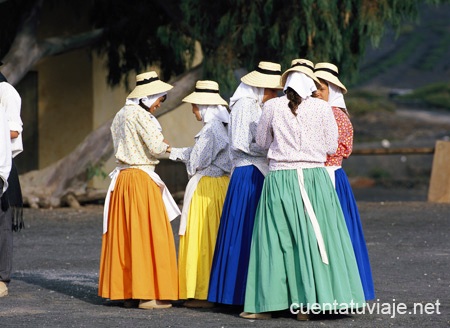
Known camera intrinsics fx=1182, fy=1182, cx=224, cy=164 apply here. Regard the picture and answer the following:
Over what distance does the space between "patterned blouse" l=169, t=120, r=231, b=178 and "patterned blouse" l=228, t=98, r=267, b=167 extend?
30 centimetres

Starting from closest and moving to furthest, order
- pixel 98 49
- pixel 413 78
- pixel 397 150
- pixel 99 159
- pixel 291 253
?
1. pixel 291 253
2. pixel 99 159
3. pixel 98 49
4. pixel 397 150
5. pixel 413 78

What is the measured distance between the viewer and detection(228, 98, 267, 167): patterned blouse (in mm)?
8148

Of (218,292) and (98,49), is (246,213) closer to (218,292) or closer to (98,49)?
(218,292)

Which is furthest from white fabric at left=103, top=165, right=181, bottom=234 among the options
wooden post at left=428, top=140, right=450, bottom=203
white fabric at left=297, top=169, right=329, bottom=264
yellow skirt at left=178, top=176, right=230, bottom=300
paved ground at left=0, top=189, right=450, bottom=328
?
wooden post at left=428, top=140, right=450, bottom=203

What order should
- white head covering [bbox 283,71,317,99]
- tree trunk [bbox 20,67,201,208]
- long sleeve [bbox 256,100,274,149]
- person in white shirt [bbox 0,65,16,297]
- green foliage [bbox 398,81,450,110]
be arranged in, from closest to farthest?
white head covering [bbox 283,71,317,99]
long sleeve [bbox 256,100,274,149]
person in white shirt [bbox 0,65,16,297]
tree trunk [bbox 20,67,201,208]
green foliage [bbox 398,81,450,110]

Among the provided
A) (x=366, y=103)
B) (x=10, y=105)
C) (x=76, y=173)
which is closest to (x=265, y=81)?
(x=10, y=105)

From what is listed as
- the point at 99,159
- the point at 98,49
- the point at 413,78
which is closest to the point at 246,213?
the point at 99,159

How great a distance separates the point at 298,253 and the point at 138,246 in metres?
1.27

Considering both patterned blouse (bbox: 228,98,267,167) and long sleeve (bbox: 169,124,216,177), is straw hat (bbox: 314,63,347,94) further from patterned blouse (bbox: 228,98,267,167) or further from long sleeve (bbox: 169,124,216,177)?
long sleeve (bbox: 169,124,216,177)

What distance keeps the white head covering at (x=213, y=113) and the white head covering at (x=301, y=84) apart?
0.94 m

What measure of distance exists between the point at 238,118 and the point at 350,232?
1.10 m

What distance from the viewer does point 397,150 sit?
728 inches

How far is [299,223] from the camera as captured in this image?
770 cm

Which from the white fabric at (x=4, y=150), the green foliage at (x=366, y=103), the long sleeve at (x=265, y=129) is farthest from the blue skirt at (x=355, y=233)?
the green foliage at (x=366, y=103)
